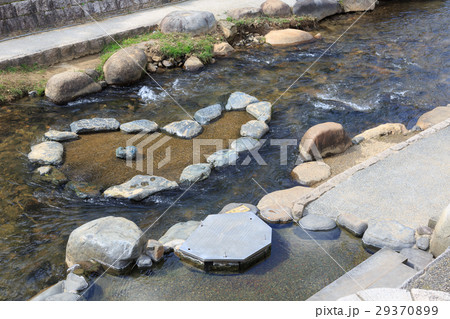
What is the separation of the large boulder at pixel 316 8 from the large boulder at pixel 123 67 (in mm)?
5345

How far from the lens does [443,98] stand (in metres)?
8.24

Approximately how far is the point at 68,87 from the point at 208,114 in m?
2.73

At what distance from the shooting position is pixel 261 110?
24.8 ft

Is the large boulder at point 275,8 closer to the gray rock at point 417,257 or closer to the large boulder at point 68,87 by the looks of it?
the large boulder at point 68,87

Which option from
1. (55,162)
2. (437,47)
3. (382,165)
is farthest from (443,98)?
(55,162)

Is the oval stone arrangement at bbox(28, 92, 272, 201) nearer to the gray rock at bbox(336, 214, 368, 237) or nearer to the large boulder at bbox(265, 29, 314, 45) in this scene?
the gray rock at bbox(336, 214, 368, 237)

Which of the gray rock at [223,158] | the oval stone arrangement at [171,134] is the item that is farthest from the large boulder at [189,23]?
the gray rock at [223,158]

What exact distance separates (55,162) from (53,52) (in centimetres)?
393

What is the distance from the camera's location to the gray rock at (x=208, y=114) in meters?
7.47

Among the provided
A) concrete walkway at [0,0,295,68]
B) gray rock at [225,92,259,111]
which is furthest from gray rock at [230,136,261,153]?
concrete walkway at [0,0,295,68]

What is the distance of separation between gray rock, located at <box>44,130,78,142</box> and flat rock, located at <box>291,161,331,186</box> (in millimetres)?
3512

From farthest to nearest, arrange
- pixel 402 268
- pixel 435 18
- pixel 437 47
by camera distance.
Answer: pixel 435 18
pixel 437 47
pixel 402 268

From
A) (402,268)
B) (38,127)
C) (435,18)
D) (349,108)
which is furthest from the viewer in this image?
(435,18)

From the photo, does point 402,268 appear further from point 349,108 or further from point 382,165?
point 349,108
